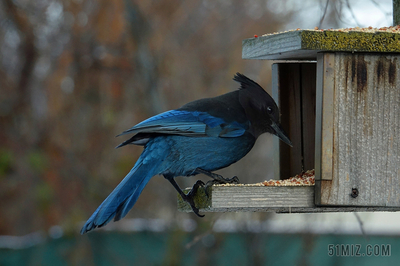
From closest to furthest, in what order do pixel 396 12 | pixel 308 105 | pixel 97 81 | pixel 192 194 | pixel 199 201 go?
1. pixel 199 201
2. pixel 192 194
3. pixel 396 12
4. pixel 308 105
5. pixel 97 81

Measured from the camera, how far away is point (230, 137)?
3377 millimetres

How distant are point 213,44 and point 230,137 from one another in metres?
5.07

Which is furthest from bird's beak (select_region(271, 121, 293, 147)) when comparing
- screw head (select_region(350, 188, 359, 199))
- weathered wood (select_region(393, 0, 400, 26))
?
weathered wood (select_region(393, 0, 400, 26))

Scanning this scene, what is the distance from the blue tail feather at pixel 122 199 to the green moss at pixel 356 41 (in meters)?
1.24

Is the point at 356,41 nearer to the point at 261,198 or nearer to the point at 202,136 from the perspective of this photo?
the point at 261,198

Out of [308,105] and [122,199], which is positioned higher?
[308,105]

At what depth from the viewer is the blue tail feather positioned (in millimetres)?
2801

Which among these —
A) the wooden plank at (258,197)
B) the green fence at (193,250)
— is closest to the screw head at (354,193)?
the wooden plank at (258,197)

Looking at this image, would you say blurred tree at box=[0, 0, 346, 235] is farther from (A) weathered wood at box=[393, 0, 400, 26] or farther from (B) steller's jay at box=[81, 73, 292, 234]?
(A) weathered wood at box=[393, 0, 400, 26]

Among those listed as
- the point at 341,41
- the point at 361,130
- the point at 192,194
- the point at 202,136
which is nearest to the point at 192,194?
the point at 192,194

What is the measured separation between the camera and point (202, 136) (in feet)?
11.0

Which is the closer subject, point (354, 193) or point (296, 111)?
point (354, 193)

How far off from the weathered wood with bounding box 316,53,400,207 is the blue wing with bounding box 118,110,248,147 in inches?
29.7

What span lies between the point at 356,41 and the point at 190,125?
1157 millimetres
